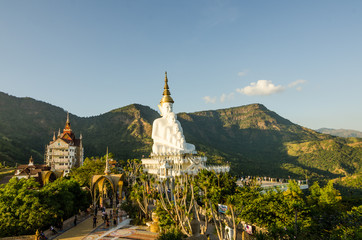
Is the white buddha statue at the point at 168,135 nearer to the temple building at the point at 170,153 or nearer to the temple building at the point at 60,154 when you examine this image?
the temple building at the point at 170,153

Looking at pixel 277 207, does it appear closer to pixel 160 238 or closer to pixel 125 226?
pixel 160 238

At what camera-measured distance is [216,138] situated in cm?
15900

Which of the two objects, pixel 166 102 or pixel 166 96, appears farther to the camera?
pixel 166 96

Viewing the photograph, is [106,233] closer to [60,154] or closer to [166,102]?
[166,102]

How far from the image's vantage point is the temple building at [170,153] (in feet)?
128

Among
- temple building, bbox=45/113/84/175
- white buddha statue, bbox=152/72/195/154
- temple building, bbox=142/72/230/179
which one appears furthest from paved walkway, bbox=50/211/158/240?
temple building, bbox=45/113/84/175

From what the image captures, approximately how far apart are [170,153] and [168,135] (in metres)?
3.48

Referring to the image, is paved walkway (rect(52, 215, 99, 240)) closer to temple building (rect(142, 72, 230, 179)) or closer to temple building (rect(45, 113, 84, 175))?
temple building (rect(142, 72, 230, 179))

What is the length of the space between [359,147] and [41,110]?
157 meters

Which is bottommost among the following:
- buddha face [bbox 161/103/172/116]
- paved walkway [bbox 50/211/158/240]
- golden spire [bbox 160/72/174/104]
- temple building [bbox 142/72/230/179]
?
paved walkway [bbox 50/211/158/240]

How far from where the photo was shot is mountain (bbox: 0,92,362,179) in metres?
83.7

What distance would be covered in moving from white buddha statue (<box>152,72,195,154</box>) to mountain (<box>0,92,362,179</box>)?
2531 centimetres

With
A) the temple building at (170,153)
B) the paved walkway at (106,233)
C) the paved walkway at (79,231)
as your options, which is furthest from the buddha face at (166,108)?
the paved walkway at (106,233)

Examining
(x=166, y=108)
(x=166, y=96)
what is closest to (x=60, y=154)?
(x=166, y=108)
